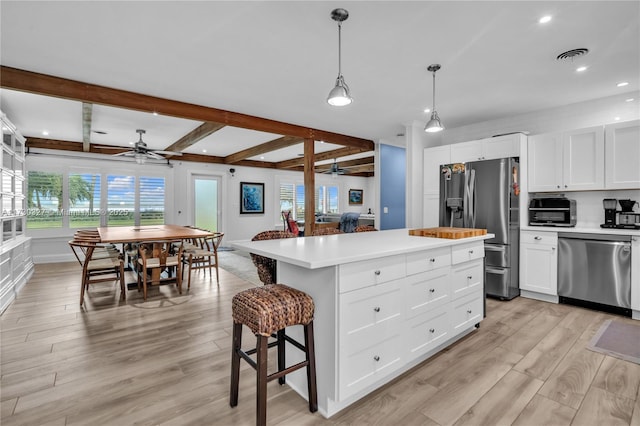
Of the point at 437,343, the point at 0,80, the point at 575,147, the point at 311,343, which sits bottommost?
the point at 437,343

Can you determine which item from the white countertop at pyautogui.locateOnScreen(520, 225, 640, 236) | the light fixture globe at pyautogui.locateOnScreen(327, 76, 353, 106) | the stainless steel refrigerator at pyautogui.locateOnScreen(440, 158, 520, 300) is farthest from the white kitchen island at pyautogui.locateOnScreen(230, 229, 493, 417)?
the white countertop at pyautogui.locateOnScreen(520, 225, 640, 236)

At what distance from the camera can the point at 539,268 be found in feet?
12.6

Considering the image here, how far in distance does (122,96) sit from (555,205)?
5.23 meters

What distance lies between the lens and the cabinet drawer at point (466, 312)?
8.39ft

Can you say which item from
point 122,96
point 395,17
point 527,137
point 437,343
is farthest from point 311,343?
point 527,137

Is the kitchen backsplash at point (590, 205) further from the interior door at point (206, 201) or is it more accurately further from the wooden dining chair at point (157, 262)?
the interior door at point (206, 201)

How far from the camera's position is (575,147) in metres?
3.75

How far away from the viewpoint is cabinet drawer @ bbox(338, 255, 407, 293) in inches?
67.1

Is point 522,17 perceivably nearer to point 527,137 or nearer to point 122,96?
point 527,137

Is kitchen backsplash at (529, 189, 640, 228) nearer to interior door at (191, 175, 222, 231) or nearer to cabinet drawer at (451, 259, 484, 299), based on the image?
cabinet drawer at (451, 259, 484, 299)

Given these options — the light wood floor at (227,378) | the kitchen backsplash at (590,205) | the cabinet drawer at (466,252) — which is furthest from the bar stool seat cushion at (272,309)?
the kitchen backsplash at (590,205)

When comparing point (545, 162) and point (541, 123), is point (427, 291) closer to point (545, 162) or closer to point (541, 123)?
point (545, 162)

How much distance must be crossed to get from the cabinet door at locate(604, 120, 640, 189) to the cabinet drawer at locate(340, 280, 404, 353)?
10.6ft

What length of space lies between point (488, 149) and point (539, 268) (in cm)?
163
